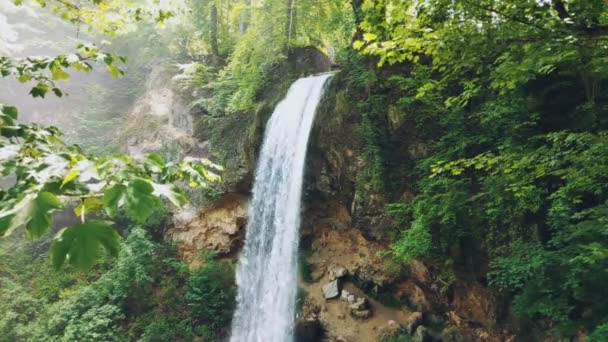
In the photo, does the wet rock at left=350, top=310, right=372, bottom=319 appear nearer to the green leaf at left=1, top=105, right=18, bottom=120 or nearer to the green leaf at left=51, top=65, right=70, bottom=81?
the green leaf at left=51, top=65, right=70, bottom=81

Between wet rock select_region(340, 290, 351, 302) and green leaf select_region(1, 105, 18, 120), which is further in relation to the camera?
wet rock select_region(340, 290, 351, 302)

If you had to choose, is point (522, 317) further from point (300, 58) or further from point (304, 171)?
point (300, 58)

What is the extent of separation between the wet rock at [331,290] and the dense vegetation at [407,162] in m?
1.95

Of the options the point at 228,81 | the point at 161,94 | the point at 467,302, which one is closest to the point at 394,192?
the point at 467,302

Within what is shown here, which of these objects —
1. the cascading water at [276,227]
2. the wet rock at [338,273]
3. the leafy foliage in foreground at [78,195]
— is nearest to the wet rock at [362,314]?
the wet rock at [338,273]

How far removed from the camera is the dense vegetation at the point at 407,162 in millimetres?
1834

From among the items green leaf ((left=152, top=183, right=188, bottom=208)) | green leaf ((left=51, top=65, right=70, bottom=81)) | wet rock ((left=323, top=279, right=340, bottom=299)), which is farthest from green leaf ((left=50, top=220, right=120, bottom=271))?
wet rock ((left=323, top=279, right=340, bottom=299))

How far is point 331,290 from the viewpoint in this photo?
8.52m

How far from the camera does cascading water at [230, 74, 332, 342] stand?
8.95 m

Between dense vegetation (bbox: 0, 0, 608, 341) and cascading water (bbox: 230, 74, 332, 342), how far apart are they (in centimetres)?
64

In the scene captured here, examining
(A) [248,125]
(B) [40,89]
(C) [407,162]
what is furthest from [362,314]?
(B) [40,89]

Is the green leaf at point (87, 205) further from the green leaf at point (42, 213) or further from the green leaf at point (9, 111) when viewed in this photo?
the green leaf at point (9, 111)

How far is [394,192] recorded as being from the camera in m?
7.98

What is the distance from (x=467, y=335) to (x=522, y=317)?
40.5 inches
